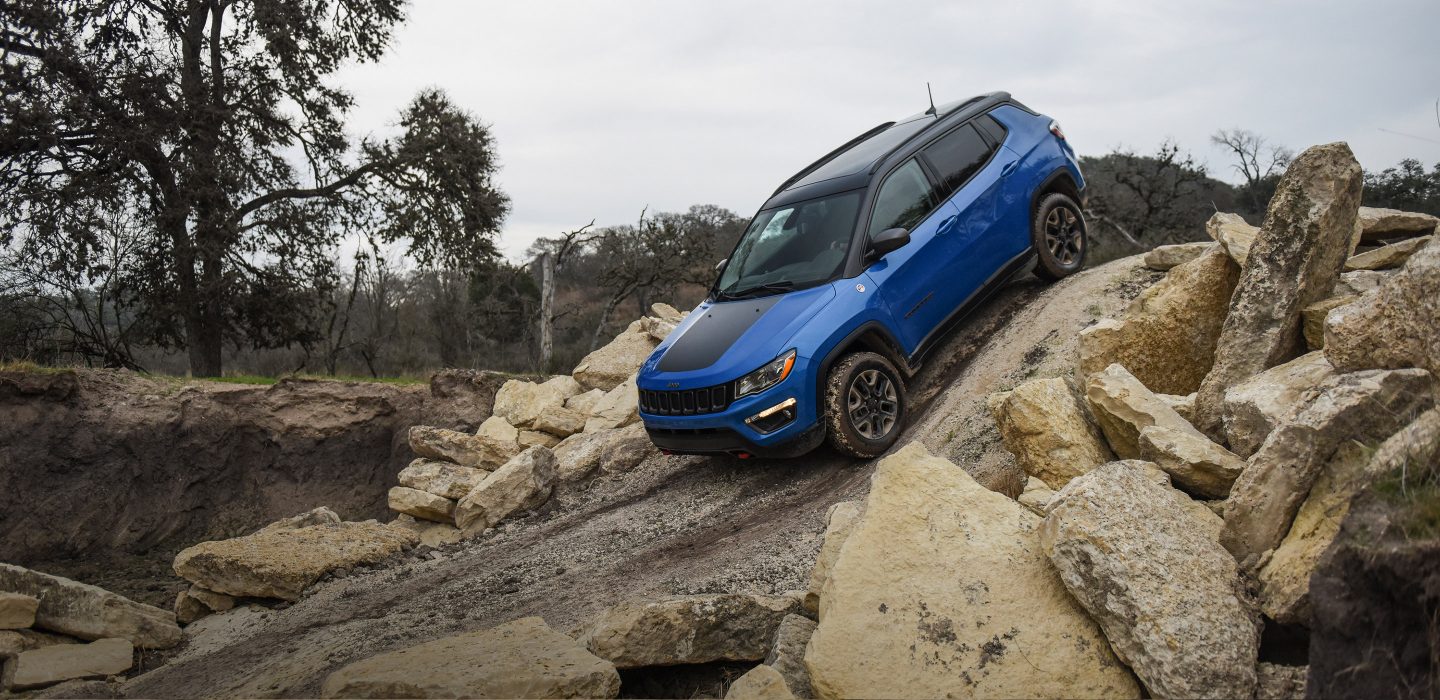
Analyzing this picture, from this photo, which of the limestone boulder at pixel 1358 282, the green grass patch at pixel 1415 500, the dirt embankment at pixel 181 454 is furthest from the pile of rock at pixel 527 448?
the green grass patch at pixel 1415 500

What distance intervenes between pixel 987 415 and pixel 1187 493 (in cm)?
251

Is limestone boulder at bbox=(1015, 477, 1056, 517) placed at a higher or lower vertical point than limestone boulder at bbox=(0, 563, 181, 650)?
higher

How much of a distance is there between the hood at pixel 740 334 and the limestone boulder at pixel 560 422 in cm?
306

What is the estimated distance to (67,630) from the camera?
6.64 m

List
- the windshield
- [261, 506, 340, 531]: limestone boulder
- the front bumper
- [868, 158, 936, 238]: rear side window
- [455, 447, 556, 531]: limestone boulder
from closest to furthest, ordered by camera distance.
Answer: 1. the front bumper
2. the windshield
3. [868, 158, 936, 238]: rear side window
4. [455, 447, 556, 531]: limestone boulder
5. [261, 506, 340, 531]: limestone boulder

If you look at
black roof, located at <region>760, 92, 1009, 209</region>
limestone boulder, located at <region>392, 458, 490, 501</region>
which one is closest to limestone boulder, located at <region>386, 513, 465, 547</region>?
limestone boulder, located at <region>392, 458, 490, 501</region>

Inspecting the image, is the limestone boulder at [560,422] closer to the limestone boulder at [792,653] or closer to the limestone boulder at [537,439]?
the limestone boulder at [537,439]

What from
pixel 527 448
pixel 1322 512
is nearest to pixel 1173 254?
pixel 1322 512

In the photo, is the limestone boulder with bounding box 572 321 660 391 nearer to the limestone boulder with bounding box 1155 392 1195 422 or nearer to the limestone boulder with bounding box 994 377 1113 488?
the limestone boulder with bounding box 994 377 1113 488

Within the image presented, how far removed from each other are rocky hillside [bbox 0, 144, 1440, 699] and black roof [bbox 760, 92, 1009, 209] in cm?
200

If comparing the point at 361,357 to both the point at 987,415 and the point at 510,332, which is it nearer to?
the point at 510,332

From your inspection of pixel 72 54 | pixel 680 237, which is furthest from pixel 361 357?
pixel 72 54

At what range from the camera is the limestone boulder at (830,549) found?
4445 mm

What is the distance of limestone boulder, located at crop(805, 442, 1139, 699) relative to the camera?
3.48m
